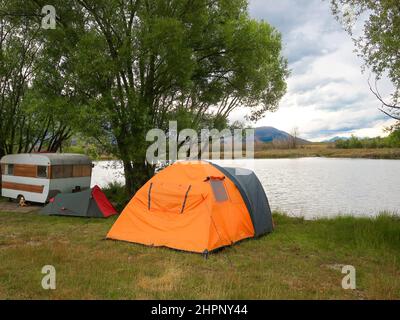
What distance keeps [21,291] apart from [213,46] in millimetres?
12520

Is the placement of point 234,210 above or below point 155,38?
below

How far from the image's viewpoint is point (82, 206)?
44.9 ft

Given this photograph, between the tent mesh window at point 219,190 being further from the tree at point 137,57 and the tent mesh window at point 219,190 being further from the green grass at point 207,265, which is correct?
the tree at point 137,57

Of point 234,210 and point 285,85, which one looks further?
point 285,85

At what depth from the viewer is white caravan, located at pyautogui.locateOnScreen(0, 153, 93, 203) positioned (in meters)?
15.9

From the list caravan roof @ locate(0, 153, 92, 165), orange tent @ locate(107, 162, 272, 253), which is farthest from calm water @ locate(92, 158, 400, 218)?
orange tent @ locate(107, 162, 272, 253)

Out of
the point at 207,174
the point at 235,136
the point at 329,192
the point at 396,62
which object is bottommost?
the point at 329,192

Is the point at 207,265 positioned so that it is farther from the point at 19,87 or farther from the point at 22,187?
the point at 19,87

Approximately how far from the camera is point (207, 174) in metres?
9.64

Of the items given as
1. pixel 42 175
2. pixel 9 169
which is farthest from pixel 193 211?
pixel 9 169

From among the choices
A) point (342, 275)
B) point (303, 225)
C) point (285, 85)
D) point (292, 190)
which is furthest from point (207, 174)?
point (292, 190)

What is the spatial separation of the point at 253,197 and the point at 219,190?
157 cm
